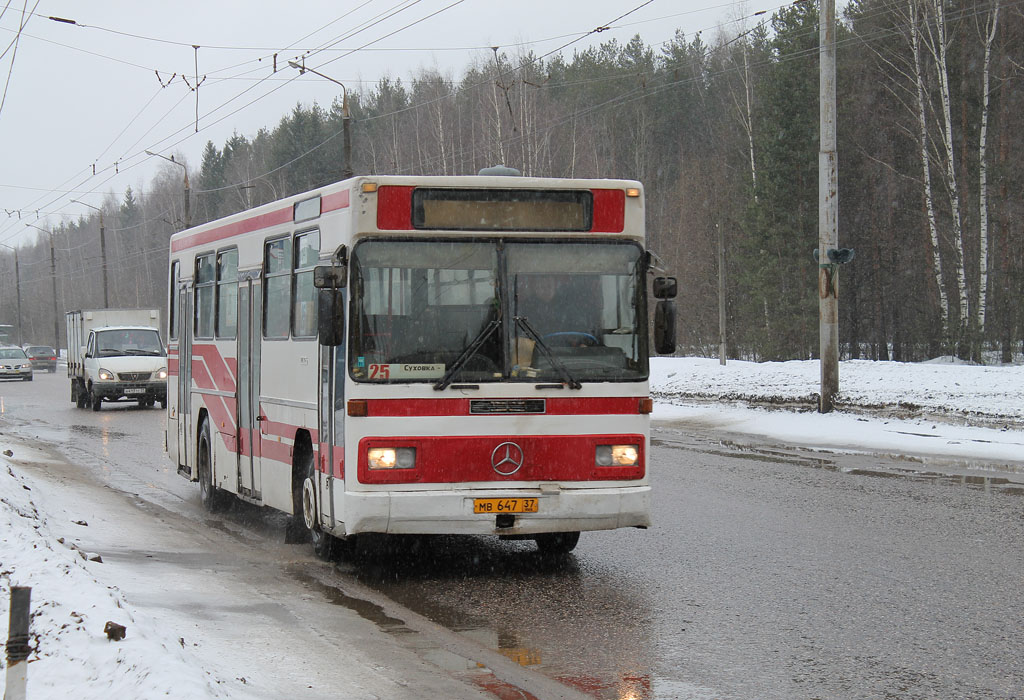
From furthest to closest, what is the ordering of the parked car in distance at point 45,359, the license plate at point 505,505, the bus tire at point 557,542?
the parked car in distance at point 45,359, the bus tire at point 557,542, the license plate at point 505,505

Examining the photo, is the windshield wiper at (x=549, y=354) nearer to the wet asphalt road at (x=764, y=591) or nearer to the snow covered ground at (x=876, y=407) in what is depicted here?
the wet asphalt road at (x=764, y=591)

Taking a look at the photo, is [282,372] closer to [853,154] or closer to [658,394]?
[658,394]

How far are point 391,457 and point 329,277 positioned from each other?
132cm

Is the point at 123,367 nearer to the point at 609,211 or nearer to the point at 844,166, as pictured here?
the point at 609,211

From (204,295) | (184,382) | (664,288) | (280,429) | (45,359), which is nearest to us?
(664,288)

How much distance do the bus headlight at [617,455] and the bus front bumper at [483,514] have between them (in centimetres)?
18

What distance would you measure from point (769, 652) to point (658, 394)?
22189 millimetres

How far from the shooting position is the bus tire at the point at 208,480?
1273cm

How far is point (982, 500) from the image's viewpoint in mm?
12227

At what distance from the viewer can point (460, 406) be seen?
8.41 metres

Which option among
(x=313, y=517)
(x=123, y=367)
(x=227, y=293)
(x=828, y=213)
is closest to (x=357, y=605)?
(x=313, y=517)

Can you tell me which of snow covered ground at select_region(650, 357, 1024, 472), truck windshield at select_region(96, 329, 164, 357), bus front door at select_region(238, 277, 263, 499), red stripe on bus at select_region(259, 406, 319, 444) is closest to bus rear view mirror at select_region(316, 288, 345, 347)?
red stripe on bus at select_region(259, 406, 319, 444)

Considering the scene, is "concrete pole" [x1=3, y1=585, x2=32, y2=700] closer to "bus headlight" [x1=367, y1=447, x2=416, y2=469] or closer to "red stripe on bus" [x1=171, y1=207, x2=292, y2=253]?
"bus headlight" [x1=367, y1=447, x2=416, y2=469]

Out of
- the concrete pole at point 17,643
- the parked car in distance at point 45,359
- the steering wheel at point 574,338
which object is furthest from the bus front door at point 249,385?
the parked car in distance at point 45,359
